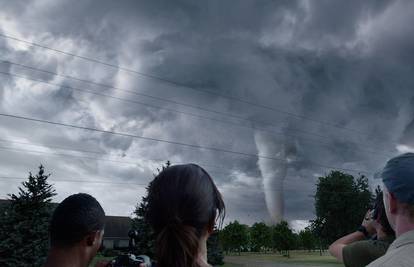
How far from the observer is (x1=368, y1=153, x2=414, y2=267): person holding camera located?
2291 mm

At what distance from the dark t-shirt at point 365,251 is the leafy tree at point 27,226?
109 ft

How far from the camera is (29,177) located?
113 feet

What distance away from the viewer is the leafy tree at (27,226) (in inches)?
1276

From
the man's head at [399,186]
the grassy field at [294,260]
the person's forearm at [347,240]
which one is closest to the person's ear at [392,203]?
the man's head at [399,186]

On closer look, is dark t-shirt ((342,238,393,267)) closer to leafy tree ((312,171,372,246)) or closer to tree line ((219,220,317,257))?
leafy tree ((312,171,372,246))

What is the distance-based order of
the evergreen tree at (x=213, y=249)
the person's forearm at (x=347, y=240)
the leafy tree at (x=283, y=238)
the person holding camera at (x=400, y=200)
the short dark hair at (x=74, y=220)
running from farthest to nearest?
the leafy tree at (x=283, y=238) → the evergreen tree at (x=213, y=249) → the person's forearm at (x=347, y=240) → the short dark hair at (x=74, y=220) → the person holding camera at (x=400, y=200)

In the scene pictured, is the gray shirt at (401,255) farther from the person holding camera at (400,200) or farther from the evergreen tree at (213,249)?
the evergreen tree at (213,249)

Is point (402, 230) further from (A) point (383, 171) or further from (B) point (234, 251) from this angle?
(B) point (234, 251)

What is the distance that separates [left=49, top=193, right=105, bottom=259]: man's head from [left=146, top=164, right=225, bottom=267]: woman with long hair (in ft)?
4.40

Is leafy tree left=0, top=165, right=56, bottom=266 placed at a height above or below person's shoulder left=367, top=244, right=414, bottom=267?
above

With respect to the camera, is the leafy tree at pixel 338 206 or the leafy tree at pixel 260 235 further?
the leafy tree at pixel 260 235

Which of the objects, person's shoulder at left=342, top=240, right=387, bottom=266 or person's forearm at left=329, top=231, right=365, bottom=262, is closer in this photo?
person's shoulder at left=342, top=240, right=387, bottom=266

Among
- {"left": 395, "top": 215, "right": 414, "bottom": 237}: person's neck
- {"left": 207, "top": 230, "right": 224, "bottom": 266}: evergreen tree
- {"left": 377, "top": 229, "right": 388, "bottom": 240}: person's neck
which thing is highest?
{"left": 207, "top": 230, "right": 224, "bottom": 266}: evergreen tree

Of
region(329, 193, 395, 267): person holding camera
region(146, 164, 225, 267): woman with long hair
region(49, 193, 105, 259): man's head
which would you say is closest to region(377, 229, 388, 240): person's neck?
region(329, 193, 395, 267): person holding camera
